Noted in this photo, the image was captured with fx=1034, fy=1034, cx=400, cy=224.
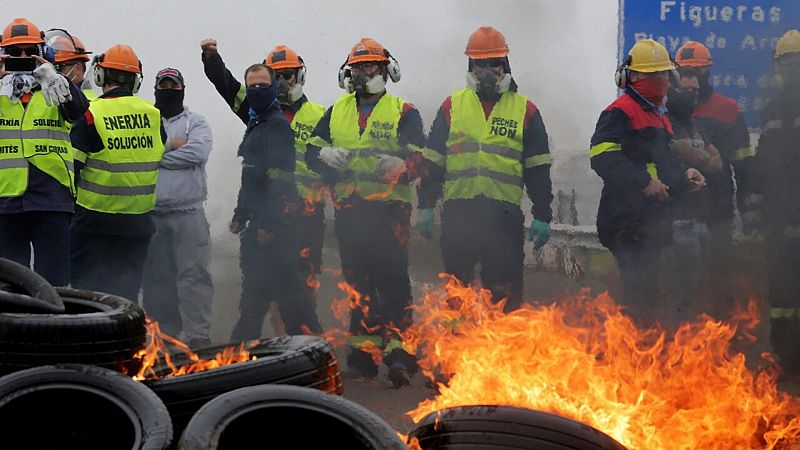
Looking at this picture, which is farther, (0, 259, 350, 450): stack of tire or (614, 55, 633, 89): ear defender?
(614, 55, 633, 89): ear defender

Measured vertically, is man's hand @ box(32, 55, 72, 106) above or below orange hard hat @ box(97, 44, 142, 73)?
below

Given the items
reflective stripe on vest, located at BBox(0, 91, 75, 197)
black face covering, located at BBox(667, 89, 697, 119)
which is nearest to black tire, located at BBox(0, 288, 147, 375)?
reflective stripe on vest, located at BBox(0, 91, 75, 197)

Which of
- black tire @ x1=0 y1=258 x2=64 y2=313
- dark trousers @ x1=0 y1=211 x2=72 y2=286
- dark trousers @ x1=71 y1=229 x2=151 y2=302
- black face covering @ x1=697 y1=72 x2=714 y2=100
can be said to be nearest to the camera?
black tire @ x1=0 y1=258 x2=64 y2=313

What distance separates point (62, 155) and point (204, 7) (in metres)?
13.3

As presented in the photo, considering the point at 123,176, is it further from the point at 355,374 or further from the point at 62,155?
the point at 355,374

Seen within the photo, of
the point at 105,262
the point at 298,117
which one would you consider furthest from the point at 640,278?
the point at 105,262

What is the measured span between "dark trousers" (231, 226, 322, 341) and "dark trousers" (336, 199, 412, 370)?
52 cm

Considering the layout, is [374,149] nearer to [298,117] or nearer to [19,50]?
[298,117]

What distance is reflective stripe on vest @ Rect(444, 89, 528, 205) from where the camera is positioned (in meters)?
7.80

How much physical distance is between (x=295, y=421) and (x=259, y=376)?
0.62 metres

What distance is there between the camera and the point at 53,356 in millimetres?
4492

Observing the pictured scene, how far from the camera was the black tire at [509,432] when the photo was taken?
4184mm

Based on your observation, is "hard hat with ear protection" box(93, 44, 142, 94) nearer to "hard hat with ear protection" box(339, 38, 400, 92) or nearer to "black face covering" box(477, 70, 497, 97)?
"hard hat with ear protection" box(339, 38, 400, 92)

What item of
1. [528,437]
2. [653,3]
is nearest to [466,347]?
[528,437]
